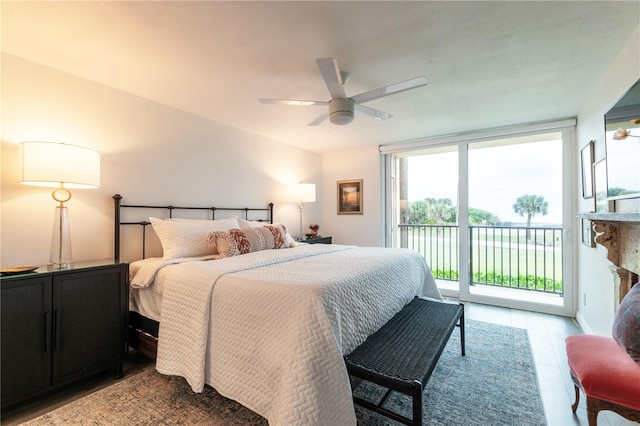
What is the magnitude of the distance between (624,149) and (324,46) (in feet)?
6.31

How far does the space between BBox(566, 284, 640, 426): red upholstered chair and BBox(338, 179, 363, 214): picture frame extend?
352 centimetres

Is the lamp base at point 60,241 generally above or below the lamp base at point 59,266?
above

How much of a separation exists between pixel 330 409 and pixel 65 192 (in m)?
2.55

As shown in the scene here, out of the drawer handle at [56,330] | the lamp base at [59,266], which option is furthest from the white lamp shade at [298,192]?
the drawer handle at [56,330]

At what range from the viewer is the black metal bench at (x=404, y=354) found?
128 cm

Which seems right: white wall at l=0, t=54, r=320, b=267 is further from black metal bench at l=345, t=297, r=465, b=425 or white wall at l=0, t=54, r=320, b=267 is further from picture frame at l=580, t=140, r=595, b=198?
picture frame at l=580, t=140, r=595, b=198

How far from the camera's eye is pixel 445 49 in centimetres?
189

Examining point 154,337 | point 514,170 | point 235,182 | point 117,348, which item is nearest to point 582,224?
point 514,170

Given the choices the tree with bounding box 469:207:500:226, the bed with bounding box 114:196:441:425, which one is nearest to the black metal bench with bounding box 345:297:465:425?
the bed with bounding box 114:196:441:425

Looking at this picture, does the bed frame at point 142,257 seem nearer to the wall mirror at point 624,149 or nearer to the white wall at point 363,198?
the white wall at point 363,198

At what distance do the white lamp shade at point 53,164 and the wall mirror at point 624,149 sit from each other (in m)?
3.44

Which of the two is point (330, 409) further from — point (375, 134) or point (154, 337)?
point (375, 134)

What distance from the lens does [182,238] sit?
2479 mm

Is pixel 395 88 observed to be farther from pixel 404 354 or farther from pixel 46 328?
pixel 46 328
